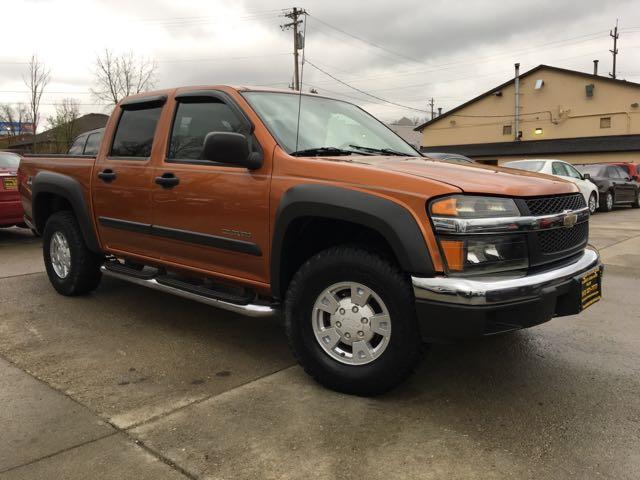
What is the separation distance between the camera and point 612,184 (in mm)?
15953

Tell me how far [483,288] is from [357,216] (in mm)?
749

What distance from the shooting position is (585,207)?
11.5ft

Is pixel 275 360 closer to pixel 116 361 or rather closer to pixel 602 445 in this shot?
pixel 116 361

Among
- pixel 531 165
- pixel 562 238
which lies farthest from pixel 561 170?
pixel 562 238

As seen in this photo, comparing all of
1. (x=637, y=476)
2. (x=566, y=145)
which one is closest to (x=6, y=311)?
(x=637, y=476)

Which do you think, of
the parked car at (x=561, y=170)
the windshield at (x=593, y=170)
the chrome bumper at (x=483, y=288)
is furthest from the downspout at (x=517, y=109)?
the chrome bumper at (x=483, y=288)

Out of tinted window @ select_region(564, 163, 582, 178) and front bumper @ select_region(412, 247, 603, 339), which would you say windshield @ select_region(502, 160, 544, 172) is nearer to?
tinted window @ select_region(564, 163, 582, 178)

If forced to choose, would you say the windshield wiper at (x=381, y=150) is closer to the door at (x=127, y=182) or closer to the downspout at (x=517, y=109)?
the door at (x=127, y=182)

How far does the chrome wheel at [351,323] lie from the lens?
301cm

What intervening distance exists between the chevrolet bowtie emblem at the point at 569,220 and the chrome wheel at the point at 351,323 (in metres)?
1.13

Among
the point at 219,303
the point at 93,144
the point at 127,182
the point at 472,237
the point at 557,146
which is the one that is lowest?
the point at 219,303

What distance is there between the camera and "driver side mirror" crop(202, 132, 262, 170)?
3.22 metres

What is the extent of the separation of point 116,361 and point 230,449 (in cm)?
147

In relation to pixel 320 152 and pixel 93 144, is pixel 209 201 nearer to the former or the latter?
pixel 320 152
